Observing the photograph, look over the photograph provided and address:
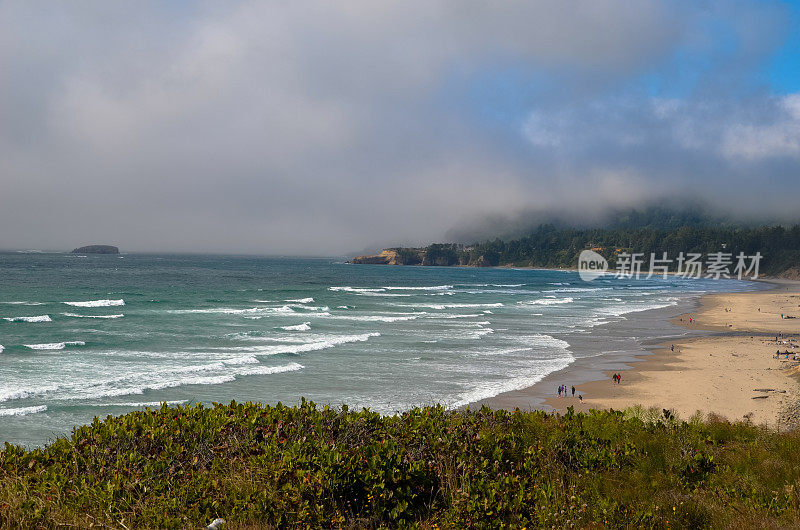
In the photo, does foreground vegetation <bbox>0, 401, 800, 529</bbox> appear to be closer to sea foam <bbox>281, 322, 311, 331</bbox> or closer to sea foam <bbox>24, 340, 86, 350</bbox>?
sea foam <bbox>24, 340, 86, 350</bbox>

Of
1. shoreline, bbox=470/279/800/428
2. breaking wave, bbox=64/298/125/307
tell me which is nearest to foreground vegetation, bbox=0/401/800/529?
shoreline, bbox=470/279/800/428

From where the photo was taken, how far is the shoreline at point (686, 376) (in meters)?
20.5

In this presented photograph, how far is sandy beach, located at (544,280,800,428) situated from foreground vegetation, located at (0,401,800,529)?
7655 millimetres

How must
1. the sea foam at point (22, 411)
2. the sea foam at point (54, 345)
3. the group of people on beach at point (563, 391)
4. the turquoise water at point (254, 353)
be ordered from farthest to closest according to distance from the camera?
the sea foam at point (54, 345) → the group of people on beach at point (563, 391) → the turquoise water at point (254, 353) → the sea foam at point (22, 411)

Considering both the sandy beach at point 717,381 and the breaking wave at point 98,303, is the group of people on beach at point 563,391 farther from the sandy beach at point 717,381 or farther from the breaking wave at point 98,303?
the breaking wave at point 98,303

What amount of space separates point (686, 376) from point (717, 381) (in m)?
1.44

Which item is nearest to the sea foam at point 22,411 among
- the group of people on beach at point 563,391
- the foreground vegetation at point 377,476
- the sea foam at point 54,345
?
the sea foam at point 54,345

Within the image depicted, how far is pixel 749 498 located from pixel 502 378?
1943cm

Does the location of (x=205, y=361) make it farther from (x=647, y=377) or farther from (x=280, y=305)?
(x=280, y=305)

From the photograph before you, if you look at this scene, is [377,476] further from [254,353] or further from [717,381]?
[717,381]

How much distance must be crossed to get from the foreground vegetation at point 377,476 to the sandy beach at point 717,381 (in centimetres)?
765

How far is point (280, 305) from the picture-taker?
57094mm

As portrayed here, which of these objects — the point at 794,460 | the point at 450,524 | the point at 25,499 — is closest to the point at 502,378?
the point at 794,460

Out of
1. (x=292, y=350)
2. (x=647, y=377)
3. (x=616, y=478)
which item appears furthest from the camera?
(x=292, y=350)
